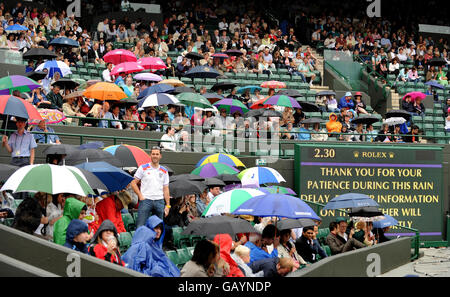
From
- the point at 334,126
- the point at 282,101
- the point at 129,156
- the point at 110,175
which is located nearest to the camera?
the point at 110,175

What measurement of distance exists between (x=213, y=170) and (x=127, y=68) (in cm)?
676

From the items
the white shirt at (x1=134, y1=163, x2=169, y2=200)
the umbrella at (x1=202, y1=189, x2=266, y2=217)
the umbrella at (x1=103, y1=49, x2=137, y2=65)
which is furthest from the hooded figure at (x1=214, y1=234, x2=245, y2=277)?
the umbrella at (x1=103, y1=49, x2=137, y2=65)

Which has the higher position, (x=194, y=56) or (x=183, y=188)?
(x=194, y=56)

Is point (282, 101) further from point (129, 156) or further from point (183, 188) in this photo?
point (183, 188)

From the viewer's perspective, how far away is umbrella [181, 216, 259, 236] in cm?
993

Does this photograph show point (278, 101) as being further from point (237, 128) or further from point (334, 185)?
point (334, 185)

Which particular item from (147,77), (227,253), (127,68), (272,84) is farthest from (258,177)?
(272,84)

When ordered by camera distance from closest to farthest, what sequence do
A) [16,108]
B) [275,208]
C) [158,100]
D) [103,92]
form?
[275,208] < [16,108] < [103,92] < [158,100]

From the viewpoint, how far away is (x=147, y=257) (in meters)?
9.09

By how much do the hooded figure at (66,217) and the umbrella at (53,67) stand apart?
982 cm

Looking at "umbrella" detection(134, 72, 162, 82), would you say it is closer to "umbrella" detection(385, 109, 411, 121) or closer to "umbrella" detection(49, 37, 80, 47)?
"umbrella" detection(49, 37, 80, 47)

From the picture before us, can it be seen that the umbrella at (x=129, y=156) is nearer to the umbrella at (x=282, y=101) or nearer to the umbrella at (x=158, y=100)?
the umbrella at (x=158, y=100)
